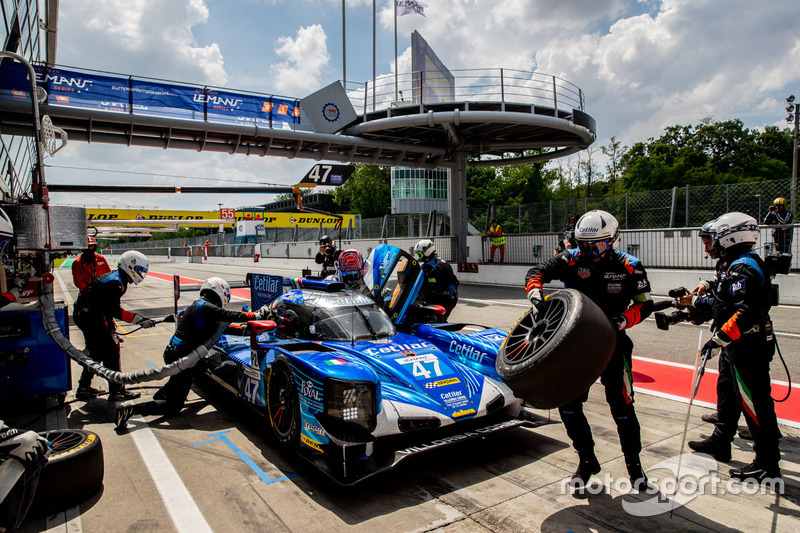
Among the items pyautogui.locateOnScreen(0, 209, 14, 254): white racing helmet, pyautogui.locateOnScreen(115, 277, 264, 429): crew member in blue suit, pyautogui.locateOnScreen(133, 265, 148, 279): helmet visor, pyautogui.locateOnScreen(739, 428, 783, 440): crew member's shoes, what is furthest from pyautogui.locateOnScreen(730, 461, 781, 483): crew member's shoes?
pyautogui.locateOnScreen(0, 209, 14, 254): white racing helmet

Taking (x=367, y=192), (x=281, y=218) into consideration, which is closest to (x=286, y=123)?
(x=281, y=218)

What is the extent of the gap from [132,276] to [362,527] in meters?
4.47

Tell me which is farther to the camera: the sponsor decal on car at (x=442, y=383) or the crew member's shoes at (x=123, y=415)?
the crew member's shoes at (x=123, y=415)

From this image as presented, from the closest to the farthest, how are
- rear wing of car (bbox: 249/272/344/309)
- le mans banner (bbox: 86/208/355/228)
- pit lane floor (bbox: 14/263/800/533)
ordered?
pit lane floor (bbox: 14/263/800/533) < rear wing of car (bbox: 249/272/344/309) < le mans banner (bbox: 86/208/355/228)

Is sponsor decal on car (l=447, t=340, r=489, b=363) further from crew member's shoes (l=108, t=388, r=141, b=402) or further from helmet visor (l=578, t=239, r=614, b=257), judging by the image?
crew member's shoes (l=108, t=388, r=141, b=402)

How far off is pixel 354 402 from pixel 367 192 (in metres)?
70.0

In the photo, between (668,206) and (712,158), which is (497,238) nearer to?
(668,206)

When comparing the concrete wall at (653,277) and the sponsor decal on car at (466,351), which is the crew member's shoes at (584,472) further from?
the concrete wall at (653,277)

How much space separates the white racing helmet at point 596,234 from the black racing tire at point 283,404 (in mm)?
2426

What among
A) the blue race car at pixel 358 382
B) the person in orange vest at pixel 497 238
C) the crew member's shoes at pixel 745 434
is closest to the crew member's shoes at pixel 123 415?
the blue race car at pixel 358 382

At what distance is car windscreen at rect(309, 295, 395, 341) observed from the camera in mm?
4977

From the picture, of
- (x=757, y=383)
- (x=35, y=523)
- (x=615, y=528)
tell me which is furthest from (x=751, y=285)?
(x=35, y=523)

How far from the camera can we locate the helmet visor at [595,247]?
11.8 ft

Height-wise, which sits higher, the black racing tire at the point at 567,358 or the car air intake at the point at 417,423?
the black racing tire at the point at 567,358
